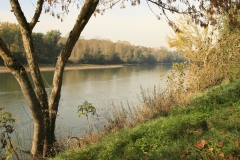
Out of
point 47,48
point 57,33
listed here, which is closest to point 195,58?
point 47,48

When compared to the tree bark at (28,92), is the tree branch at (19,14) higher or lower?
higher

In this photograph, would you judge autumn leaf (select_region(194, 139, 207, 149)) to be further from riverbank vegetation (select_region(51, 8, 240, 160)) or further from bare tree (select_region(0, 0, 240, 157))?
bare tree (select_region(0, 0, 240, 157))

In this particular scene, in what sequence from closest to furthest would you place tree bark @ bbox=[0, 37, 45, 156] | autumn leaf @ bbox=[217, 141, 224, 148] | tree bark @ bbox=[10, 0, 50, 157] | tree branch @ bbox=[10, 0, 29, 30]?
autumn leaf @ bbox=[217, 141, 224, 148]
tree bark @ bbox=[0, 37, 45, 156]
tree branch @ bbox=[10, 0, 29, 30]
tree bark @ bbox=[10, 0, 50, 157]

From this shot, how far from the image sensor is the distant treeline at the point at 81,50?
42812 millimetres

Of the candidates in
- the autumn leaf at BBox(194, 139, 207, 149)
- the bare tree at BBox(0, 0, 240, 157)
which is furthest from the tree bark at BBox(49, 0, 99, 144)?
the autumn leaf at BBox(194, 139, 207, 149)

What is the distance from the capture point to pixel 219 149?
9.35 feet

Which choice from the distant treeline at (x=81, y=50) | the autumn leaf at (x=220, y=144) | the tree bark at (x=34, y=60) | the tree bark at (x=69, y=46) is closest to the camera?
the autumn leaf at (x=220, y=144)

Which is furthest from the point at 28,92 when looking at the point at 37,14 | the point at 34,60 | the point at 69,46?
the point at 37,14

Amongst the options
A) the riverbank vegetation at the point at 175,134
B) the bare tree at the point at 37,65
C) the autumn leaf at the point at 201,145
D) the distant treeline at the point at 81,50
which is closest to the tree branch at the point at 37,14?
the bare tree at the point at 37,65

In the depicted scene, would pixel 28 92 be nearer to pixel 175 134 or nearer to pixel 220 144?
pixel 175 134

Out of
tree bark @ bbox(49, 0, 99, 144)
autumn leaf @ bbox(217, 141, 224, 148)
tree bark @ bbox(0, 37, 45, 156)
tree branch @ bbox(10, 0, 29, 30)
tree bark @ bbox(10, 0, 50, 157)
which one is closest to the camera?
autumn leaf @ bbox(217, 141, 224, 148)

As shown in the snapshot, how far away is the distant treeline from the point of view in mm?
42812

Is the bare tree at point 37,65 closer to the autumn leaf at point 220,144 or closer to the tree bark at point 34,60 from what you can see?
the tree bark at point 34,60

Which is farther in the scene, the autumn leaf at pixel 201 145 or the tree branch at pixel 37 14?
the tree branch at pixel 37 14
